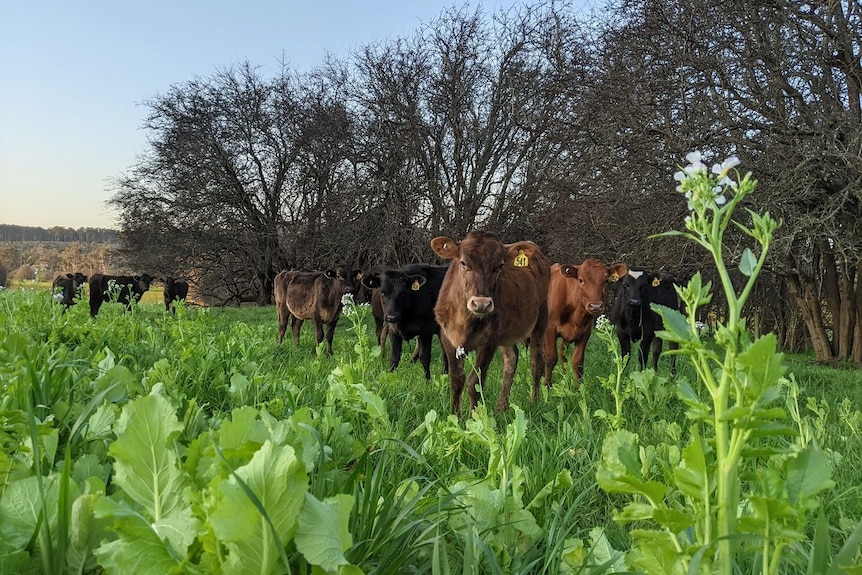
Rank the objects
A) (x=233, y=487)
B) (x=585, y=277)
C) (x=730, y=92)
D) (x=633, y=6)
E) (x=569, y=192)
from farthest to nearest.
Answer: (x=569, y=192) < (x=633, y=6) < (x=730, y=92) < (x=585, y=277) < (x=233, y=487)

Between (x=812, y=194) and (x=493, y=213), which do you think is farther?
(x=493, y=213)

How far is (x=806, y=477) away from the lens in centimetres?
102

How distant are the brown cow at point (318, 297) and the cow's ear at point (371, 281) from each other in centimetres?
200

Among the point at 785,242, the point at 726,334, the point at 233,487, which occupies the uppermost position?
the point at 785,242

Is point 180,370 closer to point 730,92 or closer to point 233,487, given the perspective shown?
point 233,487

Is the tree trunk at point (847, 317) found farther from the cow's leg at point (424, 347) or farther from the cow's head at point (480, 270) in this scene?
the cow's head at point (480, 270)

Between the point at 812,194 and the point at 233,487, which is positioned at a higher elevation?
the point at 812,194

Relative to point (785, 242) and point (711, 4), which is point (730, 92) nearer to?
point (711, 4)

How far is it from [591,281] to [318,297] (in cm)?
553

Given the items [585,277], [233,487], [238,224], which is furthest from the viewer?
[238,224]

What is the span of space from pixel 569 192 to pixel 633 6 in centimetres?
395

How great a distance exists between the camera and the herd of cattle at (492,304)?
5457mm

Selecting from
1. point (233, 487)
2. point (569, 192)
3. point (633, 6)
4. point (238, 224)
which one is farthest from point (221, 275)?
point (233, 487)

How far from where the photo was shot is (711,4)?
9.70 metres
